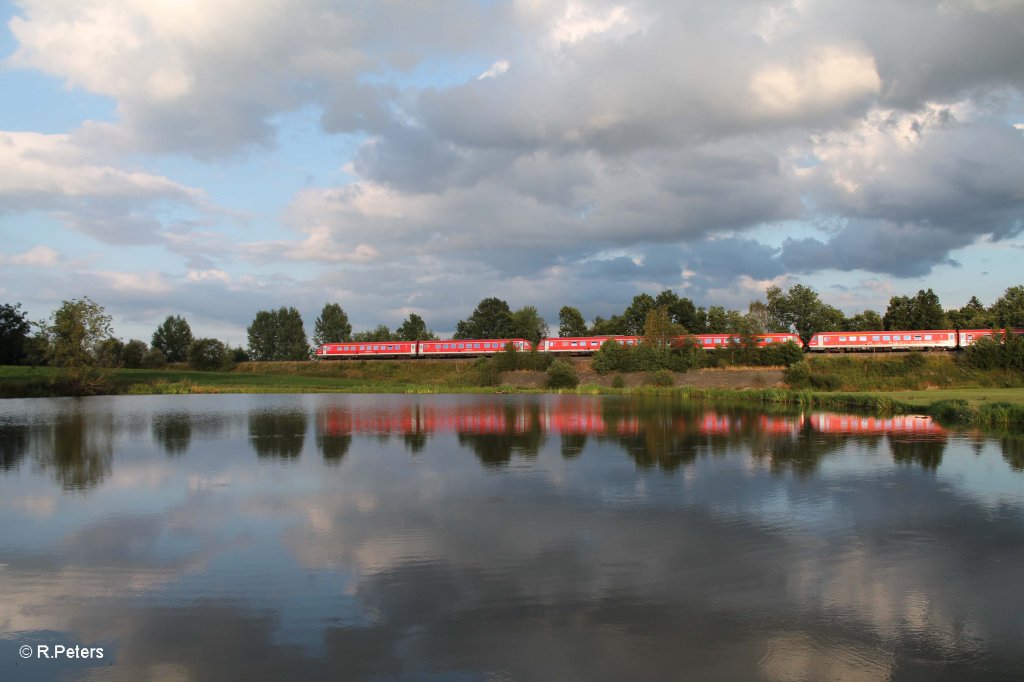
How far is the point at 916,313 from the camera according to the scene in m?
95.9

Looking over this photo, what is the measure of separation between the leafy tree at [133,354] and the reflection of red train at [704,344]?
26.3 m

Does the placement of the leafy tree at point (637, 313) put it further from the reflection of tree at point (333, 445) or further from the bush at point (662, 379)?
the reflection of tree at point (333, 445)

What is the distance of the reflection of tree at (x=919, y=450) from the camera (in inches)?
840

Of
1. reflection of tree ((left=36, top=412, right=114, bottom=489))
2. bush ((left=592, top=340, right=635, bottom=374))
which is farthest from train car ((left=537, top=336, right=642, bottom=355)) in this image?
reflection of tree ((left=36, top=412, right=114, bottom=489))

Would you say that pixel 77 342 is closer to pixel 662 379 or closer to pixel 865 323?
pixel 662 379

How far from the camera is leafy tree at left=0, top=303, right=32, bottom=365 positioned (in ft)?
273

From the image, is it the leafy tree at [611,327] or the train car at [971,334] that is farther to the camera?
the leafy tree at [611,327]

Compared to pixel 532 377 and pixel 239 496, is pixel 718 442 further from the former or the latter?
pixel 532 377

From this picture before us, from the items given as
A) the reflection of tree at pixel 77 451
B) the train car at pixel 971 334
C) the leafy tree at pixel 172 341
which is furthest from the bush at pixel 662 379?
the leafy tree at pixel 172 341

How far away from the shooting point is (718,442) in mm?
26094

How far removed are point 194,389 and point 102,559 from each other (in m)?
58.8

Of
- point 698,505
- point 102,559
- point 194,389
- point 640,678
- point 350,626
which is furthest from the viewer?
point 194,389

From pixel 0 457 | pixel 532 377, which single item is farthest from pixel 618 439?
pixel 532 377

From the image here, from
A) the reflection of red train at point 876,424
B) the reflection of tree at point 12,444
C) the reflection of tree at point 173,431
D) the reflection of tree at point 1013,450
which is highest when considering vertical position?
the reflection of tree at point 12,444
